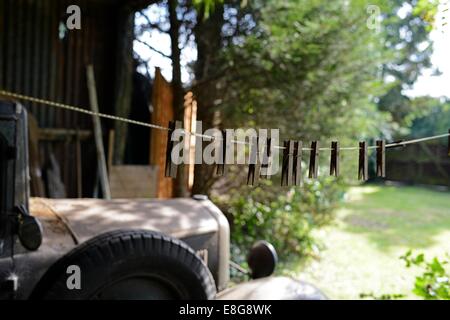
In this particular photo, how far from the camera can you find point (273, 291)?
258 centimetres

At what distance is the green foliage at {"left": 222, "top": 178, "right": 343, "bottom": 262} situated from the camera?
17.5 feet

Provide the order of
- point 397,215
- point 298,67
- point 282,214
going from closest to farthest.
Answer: point 298,67
point 282,214
point 397,215

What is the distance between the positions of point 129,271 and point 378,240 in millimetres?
5910

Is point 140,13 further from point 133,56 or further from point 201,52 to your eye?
point 201,52

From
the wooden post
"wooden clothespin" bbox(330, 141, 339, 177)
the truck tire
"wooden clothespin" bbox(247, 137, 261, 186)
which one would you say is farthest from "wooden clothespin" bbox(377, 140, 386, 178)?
the wooden post

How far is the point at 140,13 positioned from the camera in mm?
5230

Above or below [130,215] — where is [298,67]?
above

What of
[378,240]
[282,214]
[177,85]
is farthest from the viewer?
[378,240]

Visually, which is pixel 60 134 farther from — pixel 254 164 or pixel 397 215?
pixel 397 215

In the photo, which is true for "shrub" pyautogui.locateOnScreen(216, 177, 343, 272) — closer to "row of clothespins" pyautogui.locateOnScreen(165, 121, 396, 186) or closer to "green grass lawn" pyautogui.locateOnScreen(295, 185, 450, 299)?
"green grass lawn" pyautogui.locateOnScreen(295, 185, 450, 299)

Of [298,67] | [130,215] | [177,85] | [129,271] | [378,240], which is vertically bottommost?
[378,240]

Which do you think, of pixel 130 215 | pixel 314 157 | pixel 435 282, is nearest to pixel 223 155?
pixel 314 157

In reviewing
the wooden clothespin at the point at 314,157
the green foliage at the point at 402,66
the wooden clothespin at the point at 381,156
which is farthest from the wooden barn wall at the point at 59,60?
the green foliage at the point at 402,66

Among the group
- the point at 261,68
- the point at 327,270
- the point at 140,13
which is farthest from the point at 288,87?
the point at 327,270
